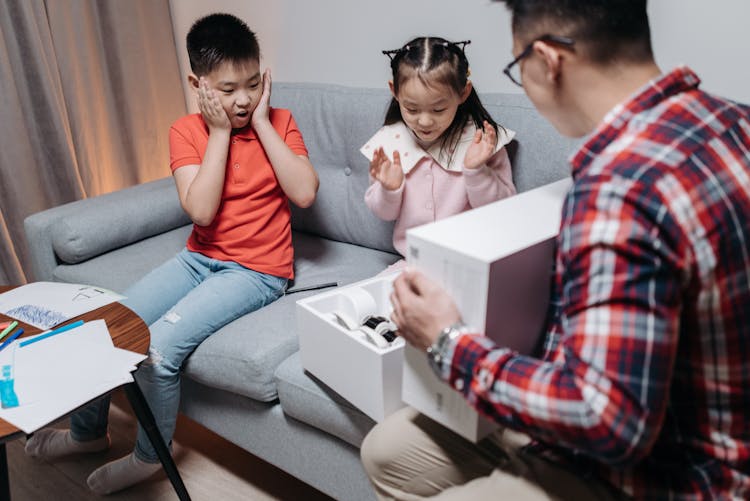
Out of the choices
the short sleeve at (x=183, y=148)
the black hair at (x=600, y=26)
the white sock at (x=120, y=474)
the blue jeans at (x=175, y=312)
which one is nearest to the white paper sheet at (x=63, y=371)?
the blue jeans at (x=175, y=312)

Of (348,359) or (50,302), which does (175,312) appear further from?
(348,359)

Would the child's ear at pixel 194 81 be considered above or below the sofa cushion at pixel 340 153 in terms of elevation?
above

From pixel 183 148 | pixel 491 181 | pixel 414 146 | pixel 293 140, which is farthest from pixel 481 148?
pixel 183 148

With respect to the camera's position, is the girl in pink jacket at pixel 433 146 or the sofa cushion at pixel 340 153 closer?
the girl in pink jacket at pixel 433 146

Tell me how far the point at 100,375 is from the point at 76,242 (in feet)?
2.95

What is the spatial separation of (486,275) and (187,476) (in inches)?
48.1

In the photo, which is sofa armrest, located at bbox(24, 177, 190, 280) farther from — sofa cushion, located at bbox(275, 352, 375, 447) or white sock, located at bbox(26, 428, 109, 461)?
sofa cushion, located at bbox(275, 352, 375, 447)

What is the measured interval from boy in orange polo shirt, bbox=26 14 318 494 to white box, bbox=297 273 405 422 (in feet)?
1.17

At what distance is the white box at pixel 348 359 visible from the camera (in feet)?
3.34

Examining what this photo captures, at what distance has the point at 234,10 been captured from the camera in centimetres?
244

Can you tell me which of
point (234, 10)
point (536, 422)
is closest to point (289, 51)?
point (234, 10)

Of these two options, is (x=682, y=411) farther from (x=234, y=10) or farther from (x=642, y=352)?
(x=234, y=10)

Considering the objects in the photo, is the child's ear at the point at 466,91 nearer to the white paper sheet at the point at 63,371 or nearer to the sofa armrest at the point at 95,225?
the white paper sheet at the point at 63,371

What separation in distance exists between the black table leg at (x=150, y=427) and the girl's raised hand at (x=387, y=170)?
726 mm
